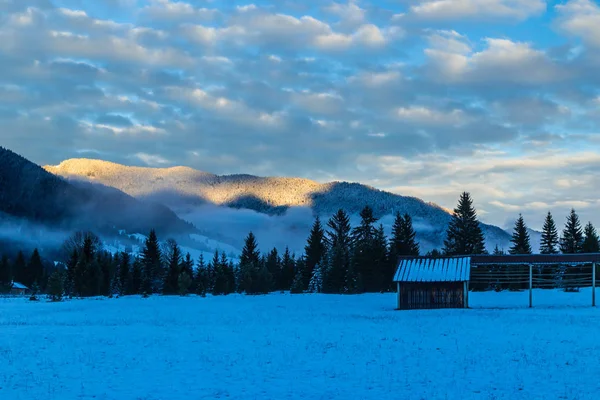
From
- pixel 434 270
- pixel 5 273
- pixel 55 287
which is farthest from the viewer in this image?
pixel 5 273

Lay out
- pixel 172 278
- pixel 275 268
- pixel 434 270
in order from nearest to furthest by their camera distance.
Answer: pixel 434 270 → pixel 172 278 → pixel 275 268

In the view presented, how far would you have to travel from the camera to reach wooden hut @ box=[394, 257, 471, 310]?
49.5 meters

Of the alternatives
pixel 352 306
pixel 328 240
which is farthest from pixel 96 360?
pixel 328 240

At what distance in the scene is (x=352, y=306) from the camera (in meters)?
54.5

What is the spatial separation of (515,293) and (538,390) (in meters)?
51.2

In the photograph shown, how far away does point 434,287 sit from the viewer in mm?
50250

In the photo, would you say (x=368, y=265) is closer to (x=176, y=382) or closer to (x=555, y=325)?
(x=555, y=325)

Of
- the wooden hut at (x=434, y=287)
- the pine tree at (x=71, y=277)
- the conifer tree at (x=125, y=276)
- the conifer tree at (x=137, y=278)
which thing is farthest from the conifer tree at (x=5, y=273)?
the wooden hut at (x=434, y=287)

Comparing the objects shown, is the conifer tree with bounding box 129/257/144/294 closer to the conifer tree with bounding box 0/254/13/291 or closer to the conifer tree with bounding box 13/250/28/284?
the conifer tree with bounding box 0/254/13/291

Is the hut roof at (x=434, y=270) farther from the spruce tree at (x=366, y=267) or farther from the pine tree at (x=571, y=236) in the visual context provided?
the pine tree at (x=571, y=236)

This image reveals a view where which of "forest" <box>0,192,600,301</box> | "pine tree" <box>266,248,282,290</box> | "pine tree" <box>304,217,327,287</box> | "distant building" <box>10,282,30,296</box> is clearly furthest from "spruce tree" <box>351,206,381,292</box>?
"distant building" <box>10,282,30,296</box>

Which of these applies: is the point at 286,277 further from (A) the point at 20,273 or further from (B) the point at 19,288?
(A) the point at 20,273

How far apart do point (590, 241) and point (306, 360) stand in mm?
74565

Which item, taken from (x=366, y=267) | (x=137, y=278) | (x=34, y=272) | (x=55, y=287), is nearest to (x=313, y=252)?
(x=366, y=267)
